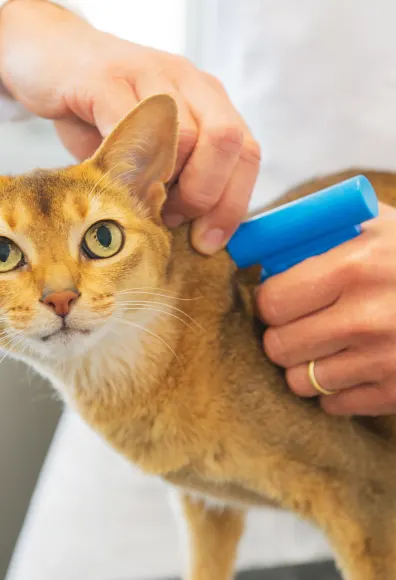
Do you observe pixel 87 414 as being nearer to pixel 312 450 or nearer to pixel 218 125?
pixel 312 450

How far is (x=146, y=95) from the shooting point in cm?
67

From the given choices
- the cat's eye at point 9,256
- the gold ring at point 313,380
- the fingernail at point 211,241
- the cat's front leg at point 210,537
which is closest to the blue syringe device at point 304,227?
the fingernail at point 211,241

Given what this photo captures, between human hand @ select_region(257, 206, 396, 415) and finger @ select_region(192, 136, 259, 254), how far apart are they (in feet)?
0.26

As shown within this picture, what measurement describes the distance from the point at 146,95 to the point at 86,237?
0.65 ft

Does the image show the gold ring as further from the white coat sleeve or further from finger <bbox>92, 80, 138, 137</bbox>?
the white coat sleeve

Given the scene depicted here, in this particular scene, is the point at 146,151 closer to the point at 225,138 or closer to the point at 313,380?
the point at 225,138

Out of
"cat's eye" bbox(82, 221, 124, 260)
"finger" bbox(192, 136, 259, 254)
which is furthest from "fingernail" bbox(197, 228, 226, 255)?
"cat's eye" bbox(82, 221, 124, 260)

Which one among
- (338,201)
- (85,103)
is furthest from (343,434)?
(85,103)

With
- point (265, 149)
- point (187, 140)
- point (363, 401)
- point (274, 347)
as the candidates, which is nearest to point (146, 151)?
point (187, 140)

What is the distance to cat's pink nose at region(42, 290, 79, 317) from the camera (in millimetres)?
530

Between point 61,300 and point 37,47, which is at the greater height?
point 37,47

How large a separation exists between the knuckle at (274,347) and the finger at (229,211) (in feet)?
0.40

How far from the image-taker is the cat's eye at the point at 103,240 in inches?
23.3

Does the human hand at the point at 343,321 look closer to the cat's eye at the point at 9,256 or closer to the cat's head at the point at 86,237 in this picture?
the cat's head at the point at 86,237
